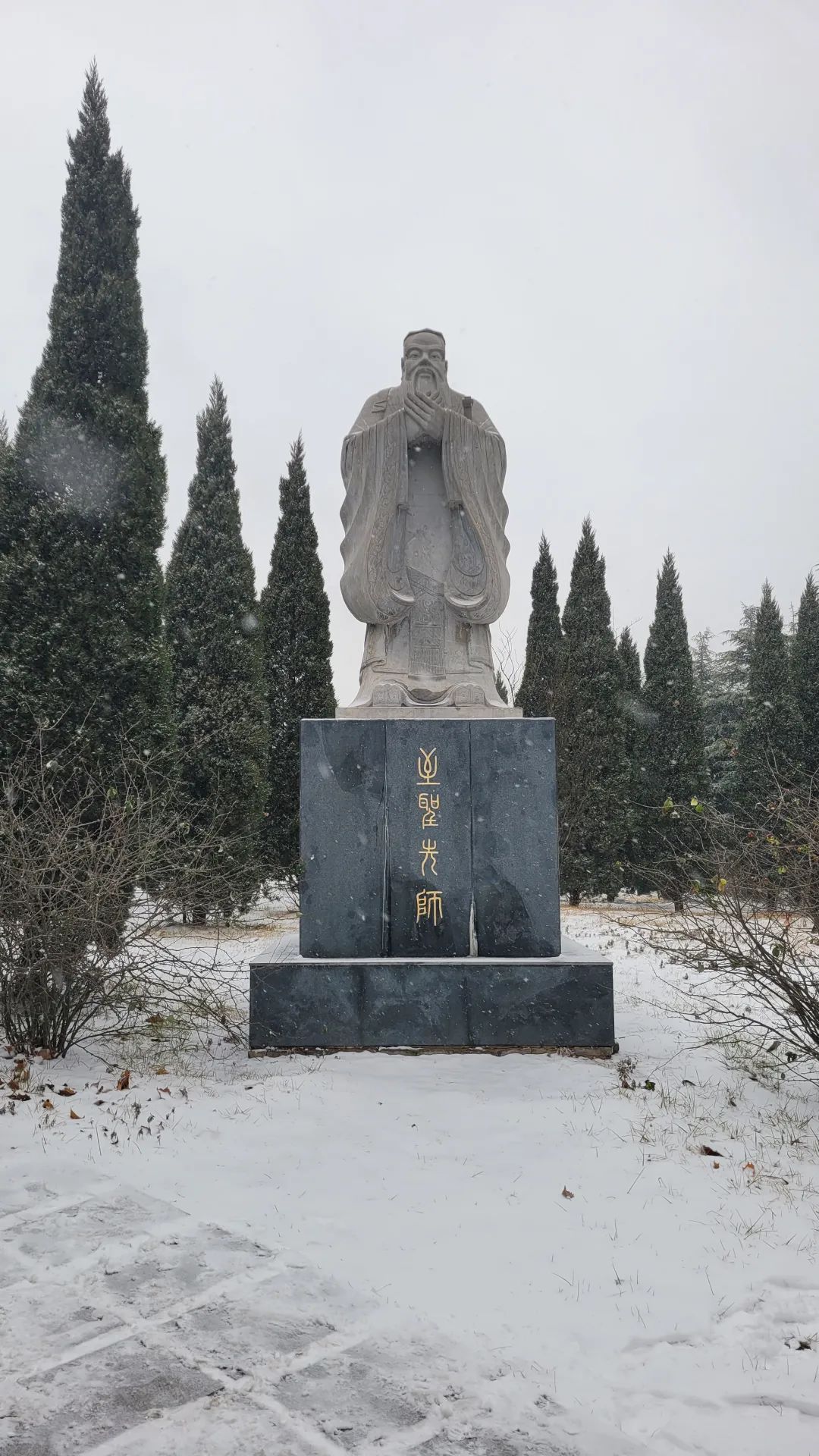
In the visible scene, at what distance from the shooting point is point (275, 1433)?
79.2 inches

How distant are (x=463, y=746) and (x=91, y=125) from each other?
9720 millimetres

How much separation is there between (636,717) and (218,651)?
27.0 feet

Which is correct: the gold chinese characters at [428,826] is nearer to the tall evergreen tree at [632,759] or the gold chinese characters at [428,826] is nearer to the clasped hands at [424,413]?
the clasped hands at [424,413]

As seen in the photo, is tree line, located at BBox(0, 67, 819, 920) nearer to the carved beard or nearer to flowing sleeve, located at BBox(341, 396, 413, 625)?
flowing sleeve, located at BBox(341, 396, 413, 625)

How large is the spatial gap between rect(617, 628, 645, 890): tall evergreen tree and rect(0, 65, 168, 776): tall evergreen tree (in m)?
9.20

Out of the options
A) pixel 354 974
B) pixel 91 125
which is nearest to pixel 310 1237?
pixel 354 974

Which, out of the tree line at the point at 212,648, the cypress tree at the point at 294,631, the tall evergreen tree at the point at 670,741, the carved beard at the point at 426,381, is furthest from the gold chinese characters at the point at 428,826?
the tall evergreen tree at the point at 670,741

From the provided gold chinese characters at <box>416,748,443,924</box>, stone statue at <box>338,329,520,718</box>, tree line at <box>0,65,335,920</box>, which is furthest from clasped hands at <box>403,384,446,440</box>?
tree line at <box>0,65,335,920</box>

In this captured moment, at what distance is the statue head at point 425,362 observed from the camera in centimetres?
607

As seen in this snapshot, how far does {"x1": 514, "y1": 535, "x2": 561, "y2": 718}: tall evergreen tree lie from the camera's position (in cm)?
1766

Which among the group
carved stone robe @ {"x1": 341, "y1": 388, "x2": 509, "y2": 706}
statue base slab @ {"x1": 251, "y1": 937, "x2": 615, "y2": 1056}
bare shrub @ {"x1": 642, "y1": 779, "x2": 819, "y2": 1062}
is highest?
carved stone robe @ {"x1": 341, "y1": 388, "x2": 509, "y2": 706}

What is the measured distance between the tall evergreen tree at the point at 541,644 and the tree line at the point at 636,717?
0.03 meters

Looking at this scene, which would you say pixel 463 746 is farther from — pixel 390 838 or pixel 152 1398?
pixel 152 1398

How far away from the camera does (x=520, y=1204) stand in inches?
127
